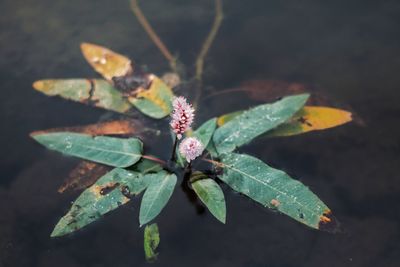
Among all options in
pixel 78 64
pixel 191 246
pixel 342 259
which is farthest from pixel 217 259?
pixel 78 64

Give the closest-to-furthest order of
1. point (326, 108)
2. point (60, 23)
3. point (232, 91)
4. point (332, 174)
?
point (332, 174)
point (326, 108)
point (232, 91)
point (60, 23)

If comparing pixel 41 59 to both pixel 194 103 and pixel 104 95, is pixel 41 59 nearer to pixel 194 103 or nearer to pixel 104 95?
pixel 104 95

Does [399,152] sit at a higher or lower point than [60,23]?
lower

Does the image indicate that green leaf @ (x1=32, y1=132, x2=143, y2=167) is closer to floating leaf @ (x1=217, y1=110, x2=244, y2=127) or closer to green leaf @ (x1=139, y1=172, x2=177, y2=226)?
green leaf @ (x1=139, y1=172, x2=177, y2=226)

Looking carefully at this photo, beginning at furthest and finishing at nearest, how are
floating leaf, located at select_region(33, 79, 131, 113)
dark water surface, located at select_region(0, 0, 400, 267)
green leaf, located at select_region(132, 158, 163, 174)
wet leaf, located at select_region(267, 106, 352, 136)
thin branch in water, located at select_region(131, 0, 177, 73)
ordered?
thin branch in water, located at select_region(131, 0, 177, 73)
floating leaf, located at select_region(33, 79, 131, 113)
wet leaf, located at select_region(267, 106, 352, 136)
green leaf, located at select_region(132, 158, 163, 174)
dark water surface, located at select_region(0, 0, 400, 267)

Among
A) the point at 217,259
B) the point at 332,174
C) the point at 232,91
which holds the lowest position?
the point at 217,259

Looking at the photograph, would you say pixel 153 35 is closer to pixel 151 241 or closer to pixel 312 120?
pixel 312 120

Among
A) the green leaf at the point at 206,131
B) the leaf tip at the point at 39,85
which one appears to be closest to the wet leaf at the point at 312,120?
the green leaf at the point at 206,131

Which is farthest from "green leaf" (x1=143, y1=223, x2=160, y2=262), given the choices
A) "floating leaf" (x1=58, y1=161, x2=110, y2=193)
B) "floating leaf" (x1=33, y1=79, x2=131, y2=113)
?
"floating leaf" (x1=33, y1=79, x2=131, y2=113)
